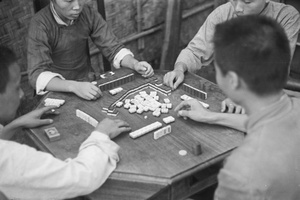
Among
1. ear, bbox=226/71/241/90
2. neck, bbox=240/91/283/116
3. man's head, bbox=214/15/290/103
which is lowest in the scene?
neck, bbox=240/91/283/116

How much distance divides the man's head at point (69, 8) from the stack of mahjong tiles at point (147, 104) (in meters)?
0.82

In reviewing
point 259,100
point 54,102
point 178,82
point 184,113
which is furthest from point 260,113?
point 54,102

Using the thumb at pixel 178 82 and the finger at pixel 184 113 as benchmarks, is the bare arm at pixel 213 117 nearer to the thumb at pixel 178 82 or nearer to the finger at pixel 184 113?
the finger at pixel 184 113

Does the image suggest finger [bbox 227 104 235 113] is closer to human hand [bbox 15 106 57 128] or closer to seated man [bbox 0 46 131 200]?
seated man [bbox 0 46 131 200]

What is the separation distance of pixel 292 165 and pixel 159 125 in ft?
2.71

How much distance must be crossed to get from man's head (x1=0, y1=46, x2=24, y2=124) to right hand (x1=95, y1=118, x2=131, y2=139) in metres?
0.43

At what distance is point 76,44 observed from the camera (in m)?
3.09

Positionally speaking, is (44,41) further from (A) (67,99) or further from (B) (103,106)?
(B) (103,106)

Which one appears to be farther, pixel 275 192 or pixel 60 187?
pixel 60 187

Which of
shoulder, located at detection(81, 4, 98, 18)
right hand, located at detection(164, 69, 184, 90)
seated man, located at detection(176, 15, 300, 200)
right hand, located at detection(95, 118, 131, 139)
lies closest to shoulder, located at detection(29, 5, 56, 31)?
shoulder, located at detection(81, 4, 98, 18)

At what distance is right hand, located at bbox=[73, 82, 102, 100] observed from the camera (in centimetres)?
245

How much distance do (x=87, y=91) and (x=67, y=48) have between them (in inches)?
28.7

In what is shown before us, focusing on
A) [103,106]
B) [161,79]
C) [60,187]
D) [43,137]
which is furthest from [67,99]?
[60,187]

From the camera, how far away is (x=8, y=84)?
6.01ft
